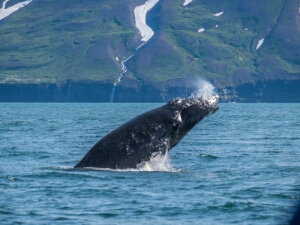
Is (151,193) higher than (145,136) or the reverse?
the reverse

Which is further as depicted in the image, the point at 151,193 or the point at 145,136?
the point at 145,136

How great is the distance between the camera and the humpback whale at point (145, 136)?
15.6 metres

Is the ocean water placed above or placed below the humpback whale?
below

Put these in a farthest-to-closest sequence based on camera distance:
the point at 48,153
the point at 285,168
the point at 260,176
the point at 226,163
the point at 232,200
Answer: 1. the point at 48,153
2. the point at 226,163
3. the point at 285,168
4. the point at 260,176
5. the point at 232,200

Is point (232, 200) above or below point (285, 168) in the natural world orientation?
above

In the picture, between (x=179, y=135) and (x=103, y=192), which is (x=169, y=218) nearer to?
(x=103, y=192)

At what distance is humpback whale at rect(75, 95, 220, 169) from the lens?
51.1 ft

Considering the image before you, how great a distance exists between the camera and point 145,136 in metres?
15.9

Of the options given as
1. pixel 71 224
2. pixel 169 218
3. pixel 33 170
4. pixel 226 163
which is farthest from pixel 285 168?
pixel 71 224

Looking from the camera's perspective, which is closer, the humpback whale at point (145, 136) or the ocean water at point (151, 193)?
the ocean water at point (151, 193)

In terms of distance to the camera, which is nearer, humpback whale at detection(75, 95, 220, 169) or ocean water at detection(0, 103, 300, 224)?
ocean water at detection(0, 103, 300, 224)

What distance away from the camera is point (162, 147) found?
1611cm

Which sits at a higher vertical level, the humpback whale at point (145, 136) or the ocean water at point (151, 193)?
the humpback whale at point (145, 136)

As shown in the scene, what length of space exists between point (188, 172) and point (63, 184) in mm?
4412
